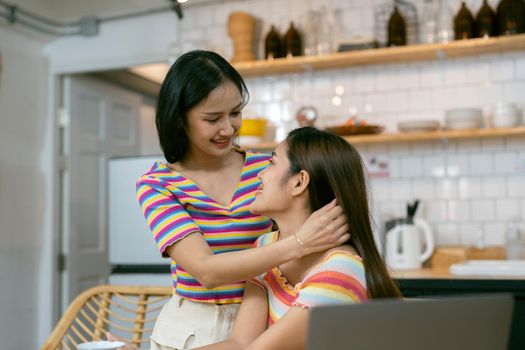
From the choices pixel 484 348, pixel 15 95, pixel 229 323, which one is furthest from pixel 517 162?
pixel 15 95

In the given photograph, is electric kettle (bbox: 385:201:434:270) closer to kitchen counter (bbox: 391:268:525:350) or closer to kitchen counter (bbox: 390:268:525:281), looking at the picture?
kitchen counter (bbox: 390:268:525:281)

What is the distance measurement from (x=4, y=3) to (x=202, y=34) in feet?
4.18

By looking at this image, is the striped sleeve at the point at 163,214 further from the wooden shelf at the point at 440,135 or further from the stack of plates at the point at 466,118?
the stack of plates at the point at 466,118

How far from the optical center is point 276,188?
1.44m

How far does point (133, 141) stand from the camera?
214 inches

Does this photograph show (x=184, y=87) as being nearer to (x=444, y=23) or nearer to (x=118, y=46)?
(x=444, y=23)

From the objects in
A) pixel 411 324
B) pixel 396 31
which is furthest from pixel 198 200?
pixel 396 31

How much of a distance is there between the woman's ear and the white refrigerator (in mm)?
2715

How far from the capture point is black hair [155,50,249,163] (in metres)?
1.55

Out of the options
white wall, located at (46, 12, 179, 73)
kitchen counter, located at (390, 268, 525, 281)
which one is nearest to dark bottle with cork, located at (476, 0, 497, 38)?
kitchen counter, located at (390, 268, 525, 281)

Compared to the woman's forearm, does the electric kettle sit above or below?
below

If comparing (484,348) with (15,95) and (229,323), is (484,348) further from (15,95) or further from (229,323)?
(15,95)

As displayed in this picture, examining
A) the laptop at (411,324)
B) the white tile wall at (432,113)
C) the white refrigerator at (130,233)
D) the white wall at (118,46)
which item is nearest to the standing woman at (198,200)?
the laptop at (411,324)

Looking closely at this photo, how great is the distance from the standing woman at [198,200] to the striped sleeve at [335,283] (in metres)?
0.31
